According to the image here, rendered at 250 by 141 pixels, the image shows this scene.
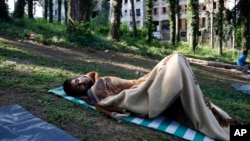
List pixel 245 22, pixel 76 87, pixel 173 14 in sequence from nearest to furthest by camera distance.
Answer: pixel 76 87, pixel 245 22, pixel 173 14

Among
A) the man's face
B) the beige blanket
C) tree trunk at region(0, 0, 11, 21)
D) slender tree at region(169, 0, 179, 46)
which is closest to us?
the beige blanket

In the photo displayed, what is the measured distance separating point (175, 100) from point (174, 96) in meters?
0.19

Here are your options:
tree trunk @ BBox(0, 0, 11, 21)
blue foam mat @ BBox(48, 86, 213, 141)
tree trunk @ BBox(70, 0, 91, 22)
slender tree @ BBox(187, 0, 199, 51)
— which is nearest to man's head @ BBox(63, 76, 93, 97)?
blue foam mat @ BBox(48, 86, 213, 141)

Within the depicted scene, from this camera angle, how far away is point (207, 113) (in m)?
3.36

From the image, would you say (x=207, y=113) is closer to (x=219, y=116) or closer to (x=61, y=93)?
(x=219, y=116)

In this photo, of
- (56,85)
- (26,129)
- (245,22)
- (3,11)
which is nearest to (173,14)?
(245,22)

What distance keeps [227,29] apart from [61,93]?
25793 mm

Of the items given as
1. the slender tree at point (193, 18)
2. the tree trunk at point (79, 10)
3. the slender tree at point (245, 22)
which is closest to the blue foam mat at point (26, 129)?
the tree trunk at point (79, 10)

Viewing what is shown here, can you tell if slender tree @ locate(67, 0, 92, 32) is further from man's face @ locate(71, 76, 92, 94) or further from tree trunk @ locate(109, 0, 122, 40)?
man's face @ locate(71, 76, 92, 94)

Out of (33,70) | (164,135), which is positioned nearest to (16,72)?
(33,70)

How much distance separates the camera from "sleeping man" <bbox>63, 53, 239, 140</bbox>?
3.32 m

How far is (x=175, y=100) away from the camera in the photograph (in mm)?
3512

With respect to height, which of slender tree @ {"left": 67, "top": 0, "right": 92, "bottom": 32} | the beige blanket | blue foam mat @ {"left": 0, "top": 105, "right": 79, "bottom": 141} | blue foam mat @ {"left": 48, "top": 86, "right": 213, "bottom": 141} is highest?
slender tree @ {"left": 67, "top": 0, "right": 92, "bottom": 32}

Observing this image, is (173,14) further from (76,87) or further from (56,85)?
(76,87)
